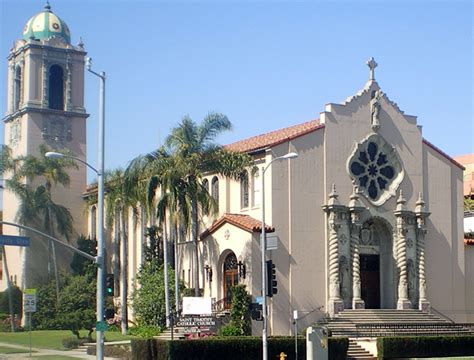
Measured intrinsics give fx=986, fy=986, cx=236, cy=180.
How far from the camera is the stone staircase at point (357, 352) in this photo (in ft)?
161

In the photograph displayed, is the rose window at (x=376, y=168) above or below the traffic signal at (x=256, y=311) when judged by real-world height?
above

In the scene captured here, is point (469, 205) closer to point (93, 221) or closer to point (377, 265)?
point (377, 265)

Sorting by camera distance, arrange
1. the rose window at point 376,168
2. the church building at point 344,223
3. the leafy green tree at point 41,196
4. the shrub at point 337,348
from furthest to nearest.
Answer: the leafy green tree at point 41,196 < the rose window at point 376,168 < the church building at point 344,223 < the shrub at point 337,348

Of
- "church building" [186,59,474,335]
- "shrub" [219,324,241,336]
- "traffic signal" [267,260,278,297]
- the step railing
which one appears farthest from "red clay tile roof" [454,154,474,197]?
"traffic signal" [267,260,278,297]

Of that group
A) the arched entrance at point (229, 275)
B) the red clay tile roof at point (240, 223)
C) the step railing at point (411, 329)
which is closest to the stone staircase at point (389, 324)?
the step railing at point (411, 329)

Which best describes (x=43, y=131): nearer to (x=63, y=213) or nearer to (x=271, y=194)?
(x=63, y=213)

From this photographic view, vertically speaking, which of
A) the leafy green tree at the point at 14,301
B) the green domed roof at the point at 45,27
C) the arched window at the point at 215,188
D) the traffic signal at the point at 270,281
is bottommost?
the leafy green tree at the point at 14,301

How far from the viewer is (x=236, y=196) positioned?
5650 cm

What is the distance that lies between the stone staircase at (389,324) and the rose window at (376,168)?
667 cm

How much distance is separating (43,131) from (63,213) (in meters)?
7.40

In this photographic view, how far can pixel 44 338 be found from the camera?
59750 mm

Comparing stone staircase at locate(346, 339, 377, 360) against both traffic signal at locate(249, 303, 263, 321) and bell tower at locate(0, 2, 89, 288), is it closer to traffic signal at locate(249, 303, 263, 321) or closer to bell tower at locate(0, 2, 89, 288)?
traffic signal at locate(249, 303, 263, 321)

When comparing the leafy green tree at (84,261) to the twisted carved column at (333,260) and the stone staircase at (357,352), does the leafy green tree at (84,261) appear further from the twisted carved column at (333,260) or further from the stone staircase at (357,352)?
the stone staircase at (357,352)

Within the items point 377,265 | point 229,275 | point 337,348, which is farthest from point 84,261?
point 337,348
